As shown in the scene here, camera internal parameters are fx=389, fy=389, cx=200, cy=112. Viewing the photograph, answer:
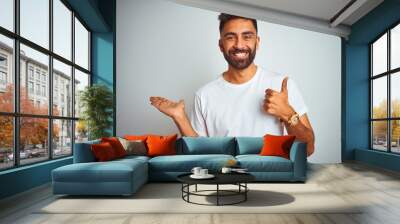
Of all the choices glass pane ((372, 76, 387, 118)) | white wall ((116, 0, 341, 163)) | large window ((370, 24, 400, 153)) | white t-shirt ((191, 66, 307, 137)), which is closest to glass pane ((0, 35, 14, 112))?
white wall ((116, 0, 341, 163))

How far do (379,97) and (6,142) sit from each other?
24.4 feet

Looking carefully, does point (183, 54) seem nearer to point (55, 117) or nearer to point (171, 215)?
point (55, 117)

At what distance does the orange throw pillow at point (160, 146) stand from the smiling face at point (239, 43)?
99.9 inches

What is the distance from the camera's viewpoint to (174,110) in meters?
8.52

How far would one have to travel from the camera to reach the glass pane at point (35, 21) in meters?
5.38

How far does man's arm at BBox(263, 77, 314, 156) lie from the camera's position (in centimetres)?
822

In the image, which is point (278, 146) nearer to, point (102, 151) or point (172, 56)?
point (102, 151)

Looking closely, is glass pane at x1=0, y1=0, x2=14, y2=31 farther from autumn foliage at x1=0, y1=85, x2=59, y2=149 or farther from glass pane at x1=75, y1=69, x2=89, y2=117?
glass pane at x1=75, y1=69, x2=89, y2=117

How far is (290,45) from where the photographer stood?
855cm

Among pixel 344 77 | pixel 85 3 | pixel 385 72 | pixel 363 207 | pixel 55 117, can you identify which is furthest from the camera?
pixel 344 77

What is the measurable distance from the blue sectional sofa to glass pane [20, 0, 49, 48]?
67.5 inches

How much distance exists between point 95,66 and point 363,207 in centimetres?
624

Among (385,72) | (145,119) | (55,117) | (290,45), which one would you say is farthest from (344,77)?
(55,117)

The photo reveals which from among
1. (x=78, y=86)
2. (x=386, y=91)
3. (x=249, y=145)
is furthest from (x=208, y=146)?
(x=386, y=91)
